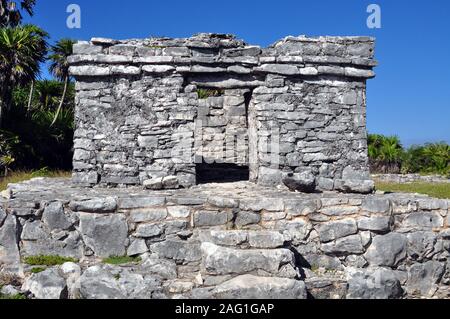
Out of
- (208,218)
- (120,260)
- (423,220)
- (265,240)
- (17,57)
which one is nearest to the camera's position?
(265,240)

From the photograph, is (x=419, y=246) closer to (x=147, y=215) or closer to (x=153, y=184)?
(x=147, y=215)

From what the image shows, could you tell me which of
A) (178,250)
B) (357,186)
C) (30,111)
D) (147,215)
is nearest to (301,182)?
(357,186)

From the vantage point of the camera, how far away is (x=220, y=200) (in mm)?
6152

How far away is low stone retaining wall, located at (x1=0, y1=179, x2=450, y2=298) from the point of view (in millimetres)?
5645

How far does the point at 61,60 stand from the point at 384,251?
16929 mm

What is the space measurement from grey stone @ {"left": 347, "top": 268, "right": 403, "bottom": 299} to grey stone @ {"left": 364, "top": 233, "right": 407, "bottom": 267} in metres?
0.36

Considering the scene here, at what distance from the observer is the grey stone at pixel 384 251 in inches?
246

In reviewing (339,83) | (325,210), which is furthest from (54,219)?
(339,83)

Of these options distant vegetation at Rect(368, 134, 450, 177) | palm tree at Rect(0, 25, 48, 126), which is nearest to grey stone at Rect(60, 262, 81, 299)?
palm tree at Rect(0, 25, 48, 126)

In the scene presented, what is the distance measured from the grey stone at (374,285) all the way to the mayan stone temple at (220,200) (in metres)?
0.02

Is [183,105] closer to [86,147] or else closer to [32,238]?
[86,147]

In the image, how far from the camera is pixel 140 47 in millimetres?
8039

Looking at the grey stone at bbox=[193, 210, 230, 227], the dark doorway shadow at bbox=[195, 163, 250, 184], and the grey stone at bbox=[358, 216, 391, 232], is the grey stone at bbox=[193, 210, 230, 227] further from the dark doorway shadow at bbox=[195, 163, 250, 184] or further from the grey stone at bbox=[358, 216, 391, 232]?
the dark doorway shadow at bbox=[195, 163, 250, 184]
